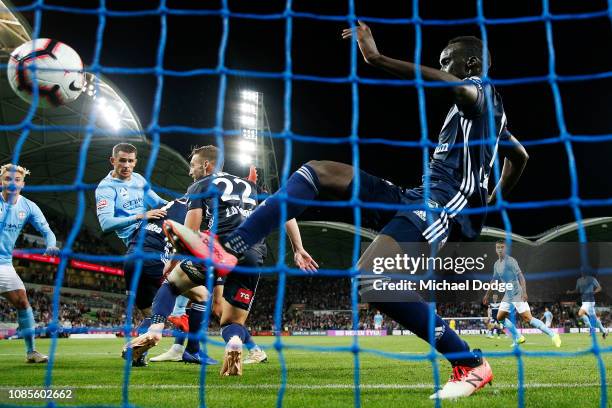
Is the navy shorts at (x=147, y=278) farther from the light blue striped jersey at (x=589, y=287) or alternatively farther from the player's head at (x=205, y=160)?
the light blue striped jersey at (x=589, y=287)

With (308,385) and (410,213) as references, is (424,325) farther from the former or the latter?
(308,385)

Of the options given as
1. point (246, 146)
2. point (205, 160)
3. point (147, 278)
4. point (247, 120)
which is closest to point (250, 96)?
point (247, 120)

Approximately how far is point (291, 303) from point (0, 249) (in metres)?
39.4

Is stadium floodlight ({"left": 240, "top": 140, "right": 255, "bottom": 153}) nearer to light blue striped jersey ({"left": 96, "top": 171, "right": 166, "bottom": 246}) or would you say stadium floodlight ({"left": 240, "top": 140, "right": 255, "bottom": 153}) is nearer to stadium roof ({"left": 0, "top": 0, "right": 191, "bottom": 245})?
stadium roof ({"left": 0, "top": 0, "right": 191, "bottom": 245})

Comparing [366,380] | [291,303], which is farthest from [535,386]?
[291,303]

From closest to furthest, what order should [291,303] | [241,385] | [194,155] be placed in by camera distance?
[241,385]
[194,155]
[291,303]

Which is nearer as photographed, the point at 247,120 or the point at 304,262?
the point at 304,262

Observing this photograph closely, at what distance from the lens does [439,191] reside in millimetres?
3453

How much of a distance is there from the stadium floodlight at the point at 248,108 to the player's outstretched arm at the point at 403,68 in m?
31.2

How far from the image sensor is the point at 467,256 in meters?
30.7

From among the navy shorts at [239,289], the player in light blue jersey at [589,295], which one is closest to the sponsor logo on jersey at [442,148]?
the player in light blue jersey at [589,295]

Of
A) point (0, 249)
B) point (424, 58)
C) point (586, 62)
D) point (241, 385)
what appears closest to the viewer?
point (241, 385)

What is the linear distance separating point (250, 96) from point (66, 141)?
12117mm

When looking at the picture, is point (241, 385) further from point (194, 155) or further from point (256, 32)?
point (256, 32)
